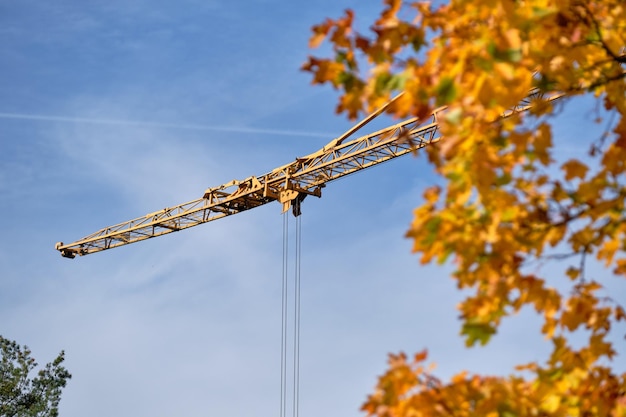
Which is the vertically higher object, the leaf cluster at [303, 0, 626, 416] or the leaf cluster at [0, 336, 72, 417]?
the leaf cluster at [0, 336, 72, 417]

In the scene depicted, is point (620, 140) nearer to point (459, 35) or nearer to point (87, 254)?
point (459, 35)

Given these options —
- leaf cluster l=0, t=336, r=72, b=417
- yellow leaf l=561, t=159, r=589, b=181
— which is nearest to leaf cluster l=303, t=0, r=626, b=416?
yellow leaf l=561, t=159, r=589, b=181

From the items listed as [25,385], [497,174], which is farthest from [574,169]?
[25,385]

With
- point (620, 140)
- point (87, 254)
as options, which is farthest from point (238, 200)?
point (620, 140)

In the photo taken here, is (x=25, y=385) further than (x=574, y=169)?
Yes

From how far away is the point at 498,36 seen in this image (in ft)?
10.5

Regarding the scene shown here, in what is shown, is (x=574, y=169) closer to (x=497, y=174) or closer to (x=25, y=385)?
(x=497, y=174)

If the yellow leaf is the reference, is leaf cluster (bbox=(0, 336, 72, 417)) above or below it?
above

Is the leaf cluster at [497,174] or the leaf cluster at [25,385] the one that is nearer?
the leaf cluster at [497,174]

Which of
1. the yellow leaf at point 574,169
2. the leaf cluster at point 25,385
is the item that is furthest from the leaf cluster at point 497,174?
the leaf cluster at point 25,385

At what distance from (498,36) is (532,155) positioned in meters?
0.56

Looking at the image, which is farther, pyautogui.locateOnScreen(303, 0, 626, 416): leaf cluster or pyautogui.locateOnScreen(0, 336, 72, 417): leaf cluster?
pyautogui.locateOnScreen(0, 336, 72, 417): leaf cluster

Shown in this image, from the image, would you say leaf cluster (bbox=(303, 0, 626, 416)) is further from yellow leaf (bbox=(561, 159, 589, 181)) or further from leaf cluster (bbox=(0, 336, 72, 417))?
leaf cluster (bbox=(0, 336, 72, 417))

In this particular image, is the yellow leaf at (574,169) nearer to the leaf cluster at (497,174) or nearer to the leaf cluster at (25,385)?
the leaf cluster at (497,174)
